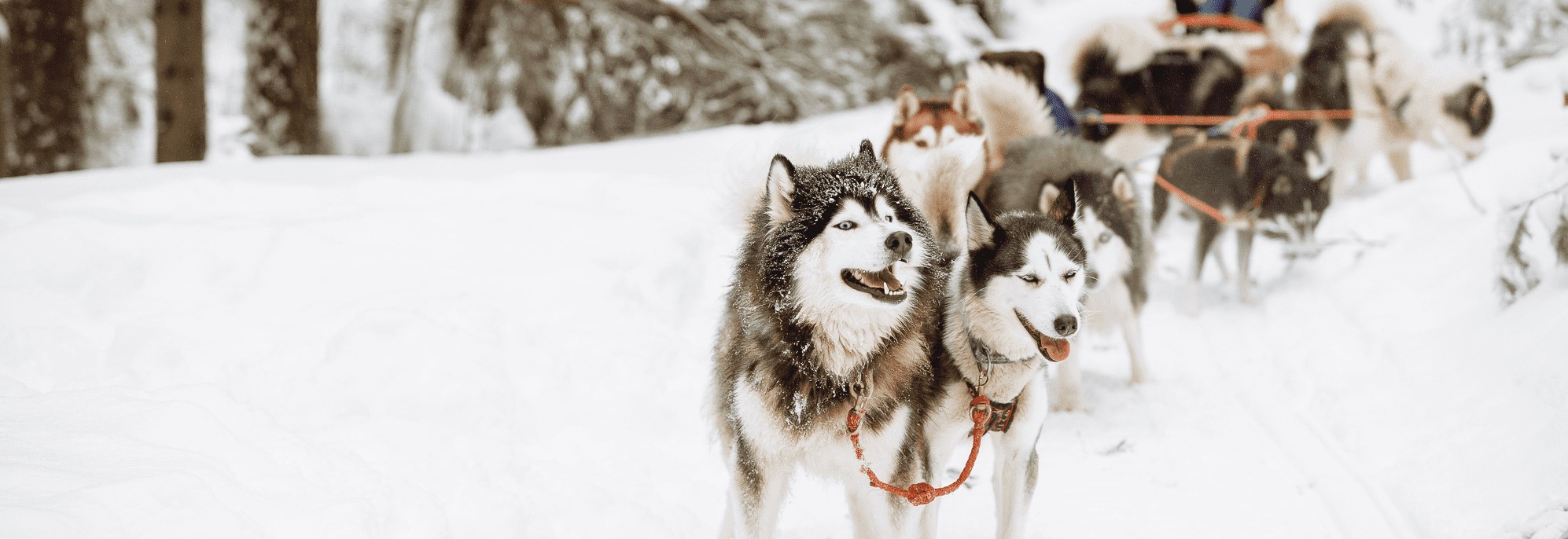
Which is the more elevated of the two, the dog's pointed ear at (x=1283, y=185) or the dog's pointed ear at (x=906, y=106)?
the dog's pointed ear at (x=906, y=106)

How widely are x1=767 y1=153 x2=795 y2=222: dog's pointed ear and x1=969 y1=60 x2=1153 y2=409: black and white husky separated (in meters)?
1.83

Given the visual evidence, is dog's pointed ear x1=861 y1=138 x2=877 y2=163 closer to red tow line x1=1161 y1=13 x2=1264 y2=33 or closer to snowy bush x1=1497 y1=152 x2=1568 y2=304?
snowy bush x1=1497 y1=152 x2=1568 y2=304

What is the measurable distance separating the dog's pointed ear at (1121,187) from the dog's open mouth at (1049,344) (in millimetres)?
1716

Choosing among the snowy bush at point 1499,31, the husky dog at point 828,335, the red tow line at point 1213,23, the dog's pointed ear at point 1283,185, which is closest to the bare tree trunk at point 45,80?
the husky dog at point 828,335

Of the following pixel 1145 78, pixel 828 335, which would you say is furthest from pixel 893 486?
pixel 1145 78

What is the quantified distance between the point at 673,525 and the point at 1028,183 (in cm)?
213

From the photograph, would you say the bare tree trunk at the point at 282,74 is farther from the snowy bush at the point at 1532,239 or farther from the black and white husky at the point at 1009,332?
the snowy bush at the point at 1532,239

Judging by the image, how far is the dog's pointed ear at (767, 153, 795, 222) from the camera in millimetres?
2117

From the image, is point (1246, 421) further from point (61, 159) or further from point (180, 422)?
point (61, 159)

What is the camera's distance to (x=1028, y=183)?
3877mm

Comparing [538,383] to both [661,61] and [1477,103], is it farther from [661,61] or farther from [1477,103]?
[1477,103]

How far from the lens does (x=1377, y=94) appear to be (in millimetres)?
7082

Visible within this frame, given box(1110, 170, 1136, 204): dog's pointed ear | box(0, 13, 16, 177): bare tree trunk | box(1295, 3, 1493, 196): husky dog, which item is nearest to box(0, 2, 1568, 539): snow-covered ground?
box(1110, 170, 1136, 204): dog's pointed ear

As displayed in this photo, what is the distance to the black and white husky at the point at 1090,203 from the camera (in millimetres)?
3855
